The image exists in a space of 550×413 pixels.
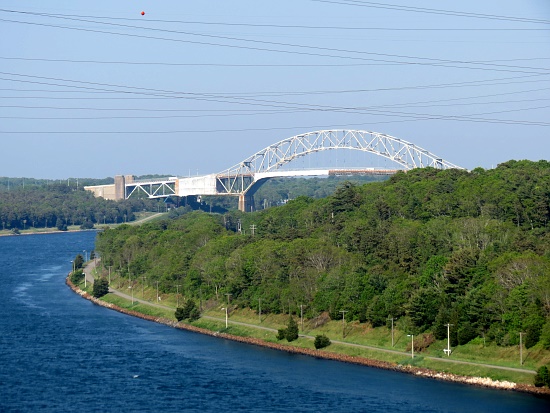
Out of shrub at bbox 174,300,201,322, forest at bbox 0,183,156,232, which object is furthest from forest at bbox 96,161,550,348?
forest at bbox 0,183,156,232

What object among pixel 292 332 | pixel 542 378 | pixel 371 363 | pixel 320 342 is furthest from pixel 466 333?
pixel 292 332

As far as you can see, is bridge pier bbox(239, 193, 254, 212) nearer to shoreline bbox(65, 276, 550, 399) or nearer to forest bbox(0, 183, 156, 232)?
forest bbox(0, 183, 156, 232)

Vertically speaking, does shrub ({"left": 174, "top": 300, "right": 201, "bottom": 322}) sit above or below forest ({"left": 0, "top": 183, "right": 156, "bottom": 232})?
below

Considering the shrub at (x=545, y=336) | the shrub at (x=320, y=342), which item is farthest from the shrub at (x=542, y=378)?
the shrub at (x=320, y=342)

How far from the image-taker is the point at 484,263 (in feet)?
135

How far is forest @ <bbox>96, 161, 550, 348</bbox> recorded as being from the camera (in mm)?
37500

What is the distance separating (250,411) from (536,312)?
34.9ft

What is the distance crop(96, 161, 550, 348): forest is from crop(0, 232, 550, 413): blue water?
3527 mm

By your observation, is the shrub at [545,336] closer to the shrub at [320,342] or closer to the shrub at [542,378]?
the shrub at [542,378]

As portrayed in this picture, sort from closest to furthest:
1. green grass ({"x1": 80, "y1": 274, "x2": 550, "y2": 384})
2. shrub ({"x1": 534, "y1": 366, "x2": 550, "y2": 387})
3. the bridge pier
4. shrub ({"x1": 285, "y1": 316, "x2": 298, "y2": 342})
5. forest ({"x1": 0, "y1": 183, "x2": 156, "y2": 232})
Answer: shrub ({"x1": 534, "y1": 366, "x2": 550, "y2": 387}) < green grass ({"x1": 80, "y1": 274, "x2": 550, "y2": 384}) < shrub ({"x1": 285, "y1": 316, "x2": 298, "y2": 342}) < the bridge pier < forest ({"x1": 0, "y1": 183, "x2": 156, "y2": 232})

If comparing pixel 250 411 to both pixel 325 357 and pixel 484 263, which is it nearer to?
pixel 325 357

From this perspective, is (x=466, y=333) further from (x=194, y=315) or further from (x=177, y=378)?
(x=194, y=315)

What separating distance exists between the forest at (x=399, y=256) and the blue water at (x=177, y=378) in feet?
11.6

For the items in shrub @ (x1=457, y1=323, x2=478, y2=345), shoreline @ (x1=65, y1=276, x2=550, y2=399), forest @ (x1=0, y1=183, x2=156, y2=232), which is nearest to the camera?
shoreline @ (x1=65, y1=276, x2=550, y2=399)
